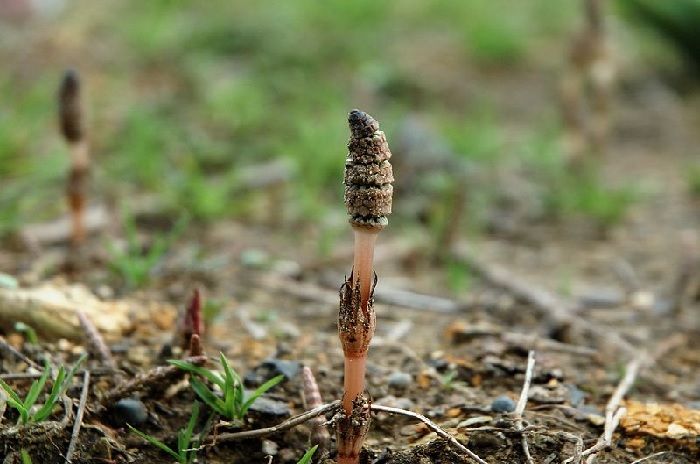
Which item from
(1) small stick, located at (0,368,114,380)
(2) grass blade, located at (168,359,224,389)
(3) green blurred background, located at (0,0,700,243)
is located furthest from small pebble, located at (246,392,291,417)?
(3) green blurred background, located at (0,0,700,243)

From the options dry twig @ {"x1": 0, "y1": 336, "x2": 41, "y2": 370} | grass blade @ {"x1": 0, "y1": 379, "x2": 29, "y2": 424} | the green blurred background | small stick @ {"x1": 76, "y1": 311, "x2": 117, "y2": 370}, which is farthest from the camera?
the green blurred background

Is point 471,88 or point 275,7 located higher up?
point 275,7

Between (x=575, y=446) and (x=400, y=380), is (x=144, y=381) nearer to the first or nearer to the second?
(x=400, y=380)

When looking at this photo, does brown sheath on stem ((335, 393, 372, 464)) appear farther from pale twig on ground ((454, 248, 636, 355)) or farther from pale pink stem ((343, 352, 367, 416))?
pale twig on ground ((454, 248, 636, 355))

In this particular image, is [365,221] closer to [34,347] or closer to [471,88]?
[34,347]

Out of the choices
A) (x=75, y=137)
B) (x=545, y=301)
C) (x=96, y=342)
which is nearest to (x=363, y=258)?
(x=96, y=342)

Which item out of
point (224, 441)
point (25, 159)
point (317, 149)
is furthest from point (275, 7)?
point (224, 441)

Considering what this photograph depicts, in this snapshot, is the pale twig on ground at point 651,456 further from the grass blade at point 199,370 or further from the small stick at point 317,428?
the grass blade at point 199,370
